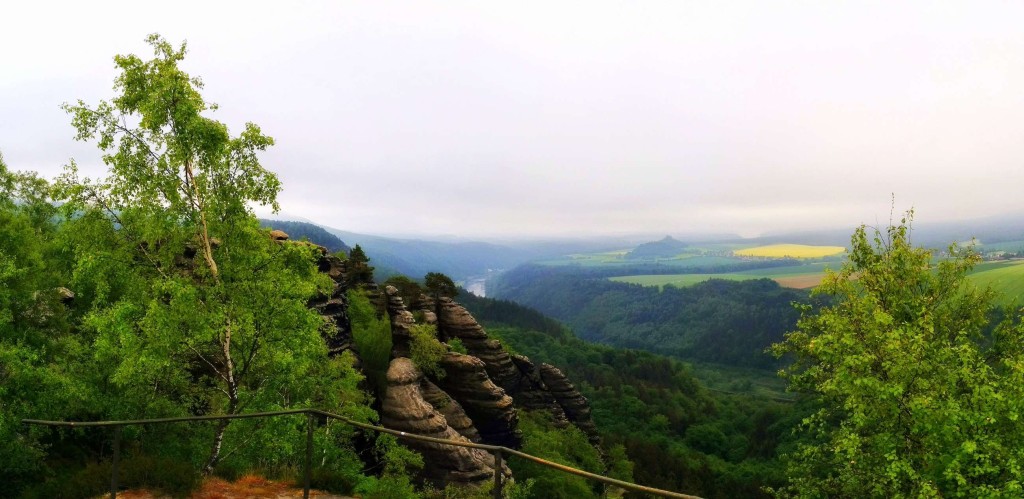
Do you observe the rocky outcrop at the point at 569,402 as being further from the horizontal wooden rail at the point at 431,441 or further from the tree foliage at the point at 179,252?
the horizontal wooden rail at the point at 431,441

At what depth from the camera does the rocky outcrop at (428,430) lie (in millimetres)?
31391

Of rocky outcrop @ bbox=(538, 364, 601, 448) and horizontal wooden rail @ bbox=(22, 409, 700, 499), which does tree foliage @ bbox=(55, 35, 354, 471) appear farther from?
rocky outcrop @ bbox=(538, 364, 601, 448)

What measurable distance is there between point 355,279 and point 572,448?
2838 cm

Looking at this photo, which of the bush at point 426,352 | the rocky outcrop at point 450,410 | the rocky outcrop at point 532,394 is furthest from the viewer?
the rocky outcrop at point 532,394

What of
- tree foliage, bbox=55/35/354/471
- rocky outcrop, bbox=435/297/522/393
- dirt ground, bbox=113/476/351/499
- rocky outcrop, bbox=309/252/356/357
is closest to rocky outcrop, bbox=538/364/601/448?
rocky outcrop, bbox=435/297/522/393

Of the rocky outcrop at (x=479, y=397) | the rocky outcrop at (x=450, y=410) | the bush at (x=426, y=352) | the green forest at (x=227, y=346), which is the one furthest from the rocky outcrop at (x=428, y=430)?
the green forest at (x=227, y=346)

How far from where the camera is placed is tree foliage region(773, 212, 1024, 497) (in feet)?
54.7

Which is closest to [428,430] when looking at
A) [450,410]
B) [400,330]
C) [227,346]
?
[450,410]

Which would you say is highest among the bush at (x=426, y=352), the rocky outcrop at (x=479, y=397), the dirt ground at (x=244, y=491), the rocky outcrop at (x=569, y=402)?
the dirt ground at (x=244, y=491)

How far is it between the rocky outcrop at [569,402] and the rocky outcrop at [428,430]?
26531 millimetres

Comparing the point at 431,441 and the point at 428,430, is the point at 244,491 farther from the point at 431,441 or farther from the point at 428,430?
the point at 428,430

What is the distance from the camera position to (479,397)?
4016 centimetres

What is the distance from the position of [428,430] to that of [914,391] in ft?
82.4

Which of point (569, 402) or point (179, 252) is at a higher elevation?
point (179, 252)
